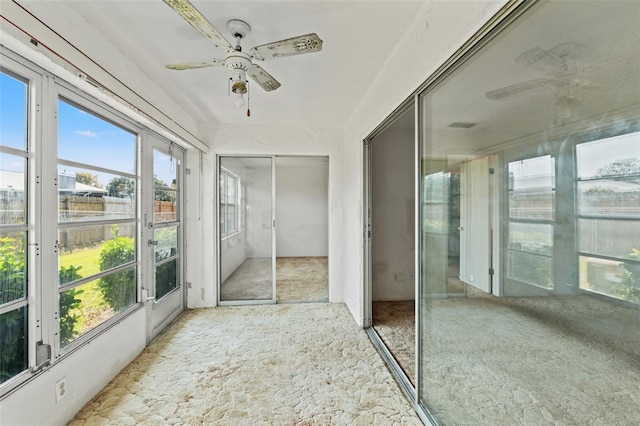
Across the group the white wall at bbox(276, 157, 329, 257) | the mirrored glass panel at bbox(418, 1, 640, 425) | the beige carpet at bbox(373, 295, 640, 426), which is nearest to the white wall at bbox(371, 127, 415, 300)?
the white wall at bbox(276, 157, 329, 257)

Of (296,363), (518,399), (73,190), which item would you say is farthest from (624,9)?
(73,190)

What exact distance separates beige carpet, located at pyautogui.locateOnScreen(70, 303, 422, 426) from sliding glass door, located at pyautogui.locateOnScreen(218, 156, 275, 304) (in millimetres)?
842

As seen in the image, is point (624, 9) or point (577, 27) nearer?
point (624, 9)

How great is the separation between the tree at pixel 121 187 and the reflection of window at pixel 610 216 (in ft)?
9.62

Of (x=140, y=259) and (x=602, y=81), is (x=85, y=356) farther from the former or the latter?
(x=602, y=81)

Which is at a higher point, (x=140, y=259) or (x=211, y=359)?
(x=140, y=259)

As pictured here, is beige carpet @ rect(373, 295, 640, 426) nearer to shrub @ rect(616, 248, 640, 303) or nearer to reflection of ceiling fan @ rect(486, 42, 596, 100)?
shrub @ rect(616, 248, 640, 303)

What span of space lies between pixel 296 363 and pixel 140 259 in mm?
1776

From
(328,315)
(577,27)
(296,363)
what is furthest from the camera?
(328,315)

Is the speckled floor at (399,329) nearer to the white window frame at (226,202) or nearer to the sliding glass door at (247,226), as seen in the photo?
the sliding glass door at (247,226)

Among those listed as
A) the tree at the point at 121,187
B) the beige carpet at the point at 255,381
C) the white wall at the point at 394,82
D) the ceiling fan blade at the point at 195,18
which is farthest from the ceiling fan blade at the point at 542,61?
the tree at the point at 121,187

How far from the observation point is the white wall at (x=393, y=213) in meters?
3.89

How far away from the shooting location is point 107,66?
1932 millimetres

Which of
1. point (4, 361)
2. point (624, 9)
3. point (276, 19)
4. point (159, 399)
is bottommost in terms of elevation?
point (159, 399)
